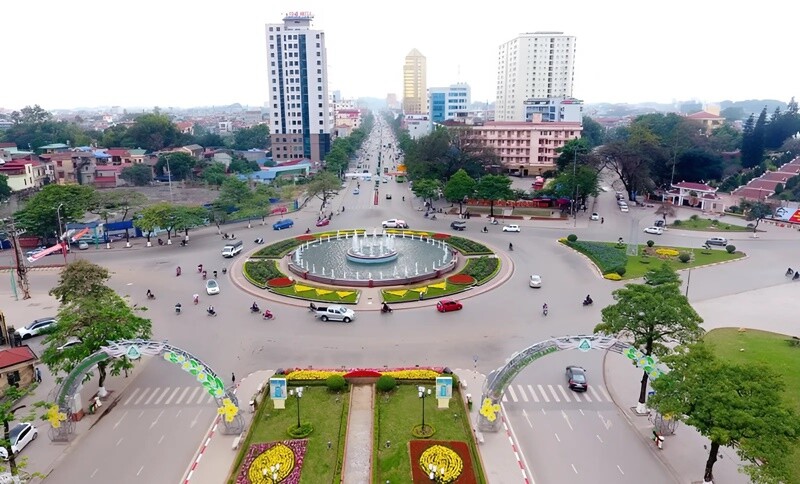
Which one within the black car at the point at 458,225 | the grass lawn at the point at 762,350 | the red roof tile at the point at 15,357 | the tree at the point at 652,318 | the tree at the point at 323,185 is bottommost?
the grass lawn at the point at 762,350

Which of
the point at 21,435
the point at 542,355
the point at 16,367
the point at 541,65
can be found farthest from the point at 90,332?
the point at 541,65

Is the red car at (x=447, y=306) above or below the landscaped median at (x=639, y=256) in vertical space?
below

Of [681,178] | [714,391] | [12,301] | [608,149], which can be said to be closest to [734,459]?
[714,391]

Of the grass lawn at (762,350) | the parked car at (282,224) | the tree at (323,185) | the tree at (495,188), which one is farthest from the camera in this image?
the tree at (323,185)

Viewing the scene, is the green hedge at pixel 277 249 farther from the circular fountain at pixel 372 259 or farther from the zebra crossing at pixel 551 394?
the zebra crossing at pixel 551 394

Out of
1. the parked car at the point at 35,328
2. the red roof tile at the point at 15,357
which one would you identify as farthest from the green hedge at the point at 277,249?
the red roof tile at the point at 15,357

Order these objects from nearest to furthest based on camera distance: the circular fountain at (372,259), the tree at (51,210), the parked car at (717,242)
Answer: the circular fountain at (372,259) < the tree at (51,210) < the parked car at (717,242)
